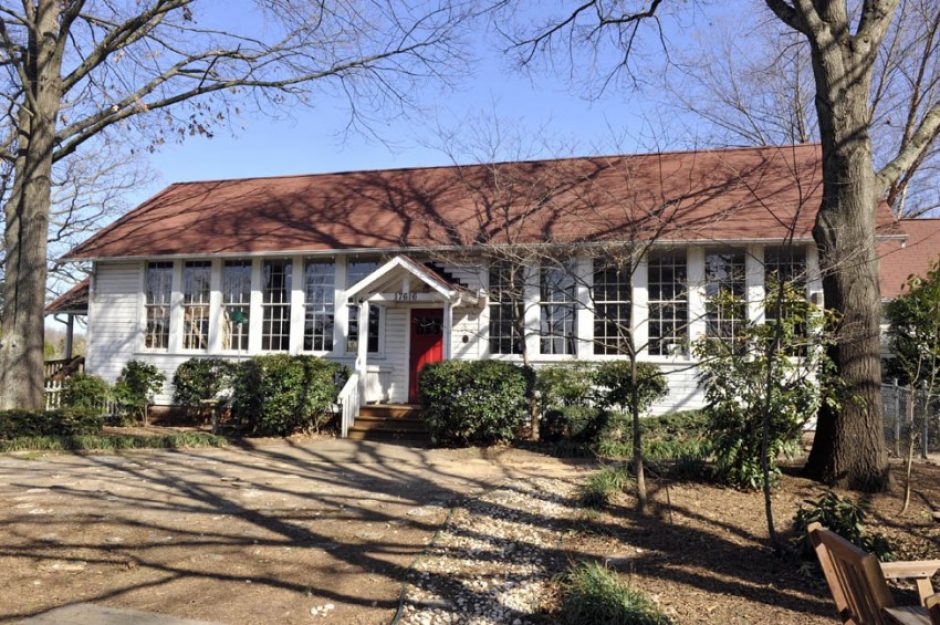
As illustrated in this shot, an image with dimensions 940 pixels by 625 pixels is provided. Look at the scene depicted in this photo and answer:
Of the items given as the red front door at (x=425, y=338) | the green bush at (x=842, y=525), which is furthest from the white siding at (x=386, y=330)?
the green bush at (x=842, y=525)

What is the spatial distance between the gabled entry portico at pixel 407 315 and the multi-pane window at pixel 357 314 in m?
0.36

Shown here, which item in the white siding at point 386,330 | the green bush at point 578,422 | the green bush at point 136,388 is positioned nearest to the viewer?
the green bush at point 578,422

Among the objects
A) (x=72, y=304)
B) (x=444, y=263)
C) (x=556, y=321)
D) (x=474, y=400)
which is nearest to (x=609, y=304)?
(x=556, y=321)

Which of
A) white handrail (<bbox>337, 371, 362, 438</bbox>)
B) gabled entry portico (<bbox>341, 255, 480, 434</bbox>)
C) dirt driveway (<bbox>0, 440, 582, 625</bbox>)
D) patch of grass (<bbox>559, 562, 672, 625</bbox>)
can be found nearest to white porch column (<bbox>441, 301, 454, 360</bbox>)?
gabled entry portico (<bbox>341, 255, 480, 434</bbox>)

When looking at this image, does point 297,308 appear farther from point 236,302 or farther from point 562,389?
point 562,389

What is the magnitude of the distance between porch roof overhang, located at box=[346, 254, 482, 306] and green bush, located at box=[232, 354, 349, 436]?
1712mm

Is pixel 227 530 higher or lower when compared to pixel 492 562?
higher

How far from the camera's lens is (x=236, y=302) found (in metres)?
17.0

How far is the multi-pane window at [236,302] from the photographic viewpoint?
16969 millimetres

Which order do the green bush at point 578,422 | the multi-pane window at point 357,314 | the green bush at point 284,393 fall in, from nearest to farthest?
the green bush at point 578,422 < the green bush at point 284,393 < the multi-pane window at point 357,314

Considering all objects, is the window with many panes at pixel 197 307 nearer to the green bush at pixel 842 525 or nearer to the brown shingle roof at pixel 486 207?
the brown shingle roof at pixel 486 207

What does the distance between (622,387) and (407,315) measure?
5.52 m

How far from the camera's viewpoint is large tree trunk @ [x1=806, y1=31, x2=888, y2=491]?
778cm

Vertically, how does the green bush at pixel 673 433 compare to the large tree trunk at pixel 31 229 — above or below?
below
